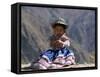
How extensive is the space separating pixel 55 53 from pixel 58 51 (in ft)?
0.10

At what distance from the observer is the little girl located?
7.37 ft

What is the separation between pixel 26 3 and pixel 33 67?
50 cm

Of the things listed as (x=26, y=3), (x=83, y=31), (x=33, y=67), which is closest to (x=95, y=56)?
(x=83, y=31)

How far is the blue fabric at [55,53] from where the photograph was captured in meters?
2.25

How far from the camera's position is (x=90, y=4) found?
245cm

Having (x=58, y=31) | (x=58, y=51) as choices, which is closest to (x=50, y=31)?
(x=58, y=31)

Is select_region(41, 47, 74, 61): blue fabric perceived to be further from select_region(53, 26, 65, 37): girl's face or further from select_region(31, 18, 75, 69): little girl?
select_region(53, 26, 65, 37): girl's face

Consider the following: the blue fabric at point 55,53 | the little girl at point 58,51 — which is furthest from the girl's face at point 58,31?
the blue fabric at point 55,53

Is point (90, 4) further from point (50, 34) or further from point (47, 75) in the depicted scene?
point (47, 75)

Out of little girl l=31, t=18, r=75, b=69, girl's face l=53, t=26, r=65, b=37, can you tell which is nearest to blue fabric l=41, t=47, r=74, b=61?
little girl l=31, t=18, r=75, b=69

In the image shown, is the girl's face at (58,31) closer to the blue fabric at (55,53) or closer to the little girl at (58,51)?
the little girl at (58,51)

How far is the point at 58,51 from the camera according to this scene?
7.53 feet

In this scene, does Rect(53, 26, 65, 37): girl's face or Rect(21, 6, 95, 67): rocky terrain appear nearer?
Rect(21, 6, 95, 67): rocky terrain

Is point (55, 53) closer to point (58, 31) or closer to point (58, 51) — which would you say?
point (58, 51)
